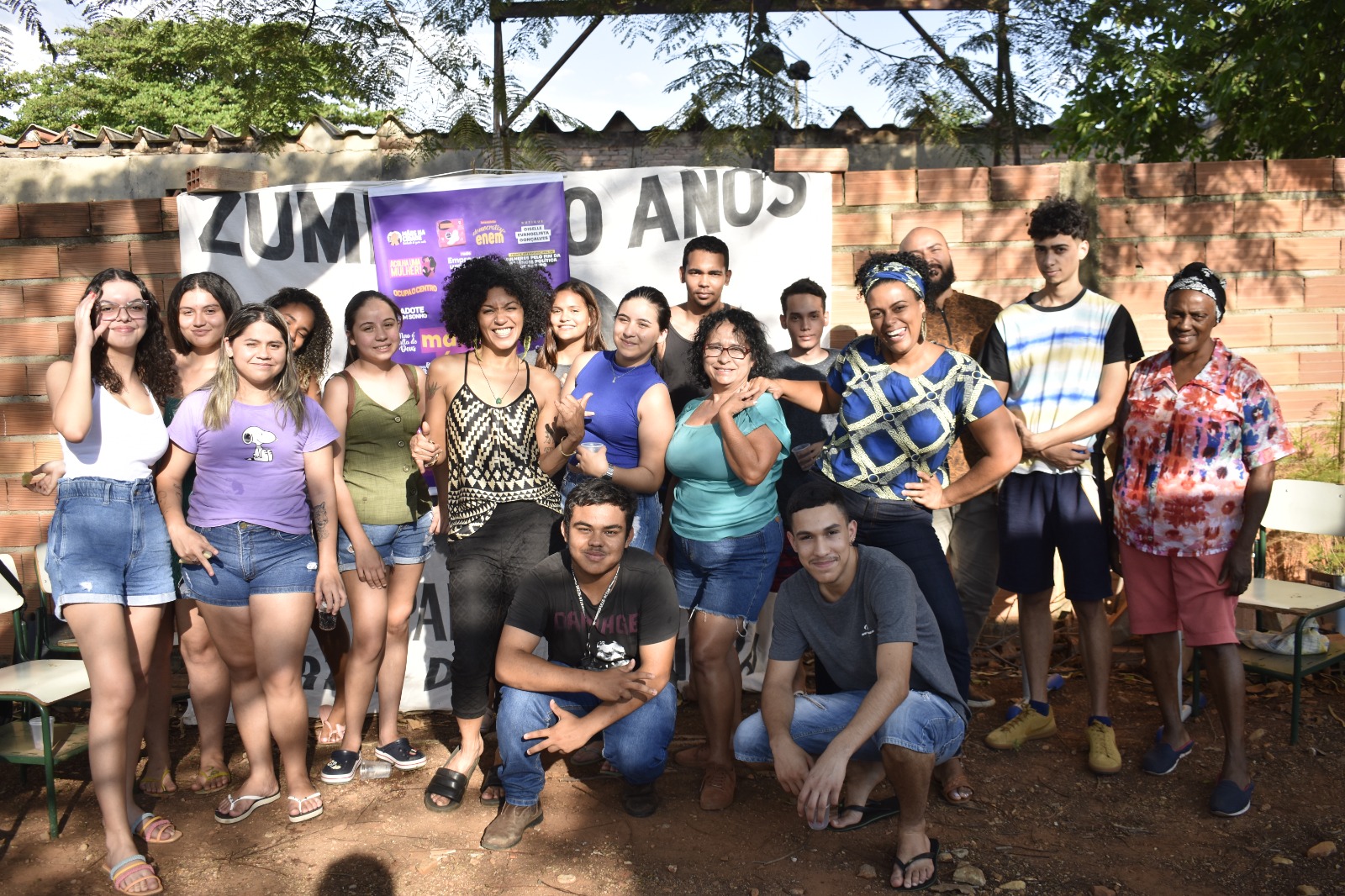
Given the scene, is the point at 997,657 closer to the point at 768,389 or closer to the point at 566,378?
the point at 768,389

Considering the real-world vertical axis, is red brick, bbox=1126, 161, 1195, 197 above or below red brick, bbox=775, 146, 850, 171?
below

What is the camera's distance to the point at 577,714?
389 centimetres

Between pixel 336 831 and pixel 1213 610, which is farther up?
pixel 1213 610

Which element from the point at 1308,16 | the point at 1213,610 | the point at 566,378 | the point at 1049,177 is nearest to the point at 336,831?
the point at 566,378

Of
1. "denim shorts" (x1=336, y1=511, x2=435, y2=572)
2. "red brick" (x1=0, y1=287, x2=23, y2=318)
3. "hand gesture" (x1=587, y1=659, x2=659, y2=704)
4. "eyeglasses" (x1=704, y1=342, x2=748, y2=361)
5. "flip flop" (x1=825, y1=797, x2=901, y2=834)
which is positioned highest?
"red brick" (x1=0, y1=287, x2=23, y2=318)

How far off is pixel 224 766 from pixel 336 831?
0.79m

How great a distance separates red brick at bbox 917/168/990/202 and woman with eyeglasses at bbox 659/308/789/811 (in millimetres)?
2014

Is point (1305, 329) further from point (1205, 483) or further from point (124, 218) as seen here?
point (124, 218)

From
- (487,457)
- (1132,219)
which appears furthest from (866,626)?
(1132,219)

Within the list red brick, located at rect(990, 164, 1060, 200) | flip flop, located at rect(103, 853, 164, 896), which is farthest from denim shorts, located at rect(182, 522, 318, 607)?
red brick, located at rect(990, 164, 1060, 200)

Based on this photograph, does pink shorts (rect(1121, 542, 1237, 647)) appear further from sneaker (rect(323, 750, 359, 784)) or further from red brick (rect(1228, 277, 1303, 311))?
sneaker (rect(323, 750, 359, 784))

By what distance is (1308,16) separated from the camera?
6238 mm

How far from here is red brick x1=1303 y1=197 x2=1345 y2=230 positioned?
5715 millimetres

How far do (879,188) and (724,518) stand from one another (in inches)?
95.1
